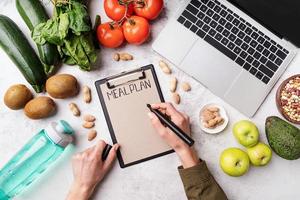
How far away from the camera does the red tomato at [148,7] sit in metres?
1.08

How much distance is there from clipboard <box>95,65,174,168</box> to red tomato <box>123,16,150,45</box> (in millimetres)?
87

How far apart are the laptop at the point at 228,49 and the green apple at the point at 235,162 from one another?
0.34 ft

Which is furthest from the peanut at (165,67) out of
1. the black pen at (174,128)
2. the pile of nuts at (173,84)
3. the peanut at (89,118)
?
the peanut at (89,118)

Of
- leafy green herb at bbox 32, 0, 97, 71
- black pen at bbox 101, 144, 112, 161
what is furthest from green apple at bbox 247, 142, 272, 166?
leafy green herb at bbox 32, 0, 97, 71

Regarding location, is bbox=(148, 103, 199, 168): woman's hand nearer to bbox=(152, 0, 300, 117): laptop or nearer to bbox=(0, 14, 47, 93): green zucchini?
bbox=(152, 0, 300, 117): laptop

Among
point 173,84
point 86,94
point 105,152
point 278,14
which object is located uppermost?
point 278,14

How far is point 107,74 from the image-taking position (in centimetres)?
115

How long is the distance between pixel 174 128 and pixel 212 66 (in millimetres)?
180

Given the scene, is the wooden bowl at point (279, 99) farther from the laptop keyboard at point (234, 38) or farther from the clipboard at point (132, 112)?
the clipboard at point (132, 112)

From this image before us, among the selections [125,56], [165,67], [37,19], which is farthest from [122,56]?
[37,19]

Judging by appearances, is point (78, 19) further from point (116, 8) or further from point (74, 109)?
point (74, 109)

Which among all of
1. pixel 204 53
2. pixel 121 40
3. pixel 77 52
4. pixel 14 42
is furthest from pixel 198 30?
pixel 14 42

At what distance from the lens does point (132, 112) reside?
45.0 inches

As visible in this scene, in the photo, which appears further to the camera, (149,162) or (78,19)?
(149,162)
